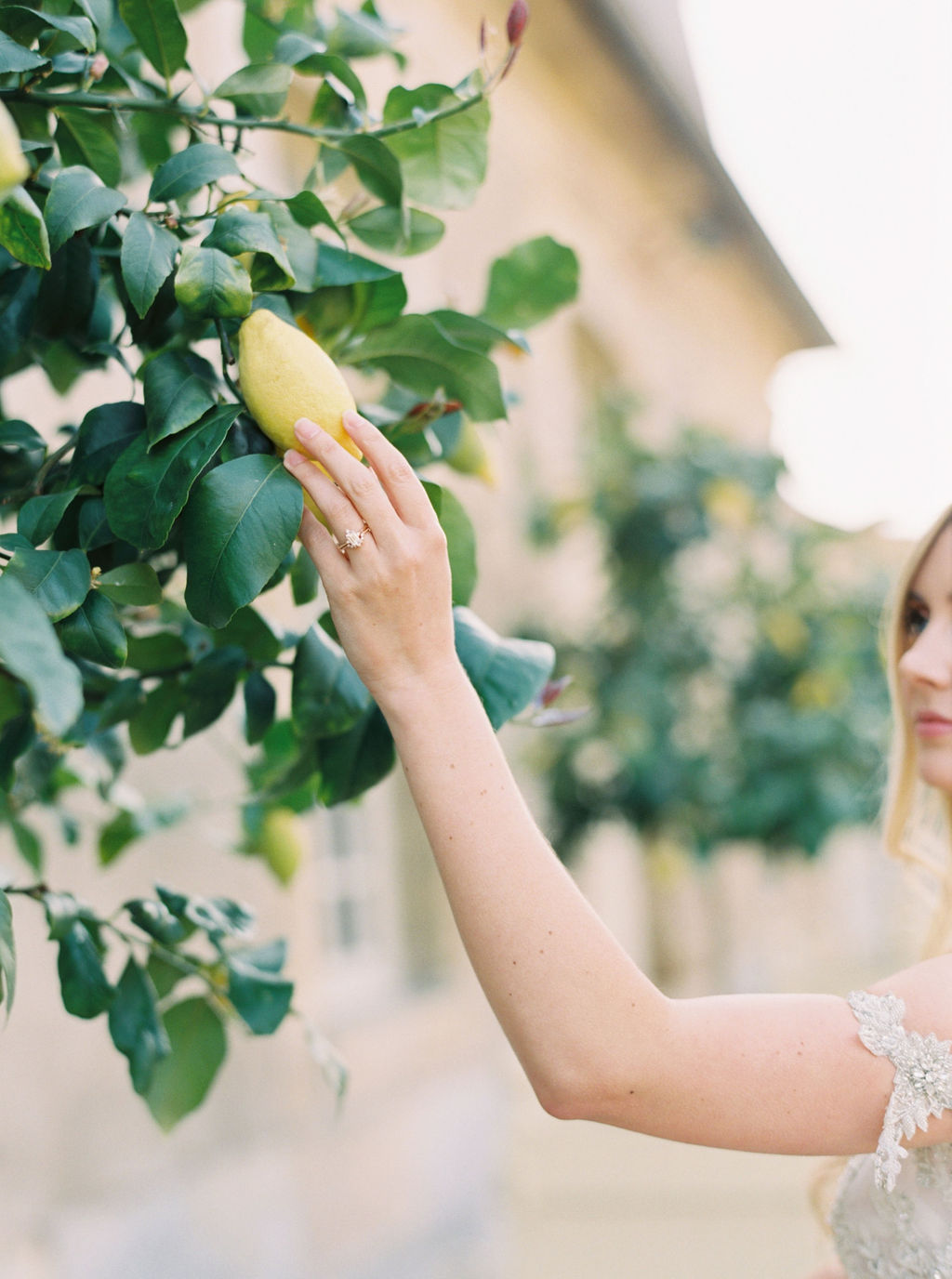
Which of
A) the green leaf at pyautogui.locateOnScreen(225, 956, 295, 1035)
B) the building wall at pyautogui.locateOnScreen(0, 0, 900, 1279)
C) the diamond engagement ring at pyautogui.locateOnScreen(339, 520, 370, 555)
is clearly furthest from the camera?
the building wall at pyautogui.locateOnScreen(0, 0, 900, 1279)

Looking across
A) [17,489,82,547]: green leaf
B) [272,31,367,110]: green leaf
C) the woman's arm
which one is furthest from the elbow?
[272,31,367,110]: green leaf

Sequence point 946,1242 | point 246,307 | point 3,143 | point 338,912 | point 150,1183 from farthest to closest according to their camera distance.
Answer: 1. point 338,912
2. point 150,1183
3. point 946,1242
4. point 246,307
5. point 3,143

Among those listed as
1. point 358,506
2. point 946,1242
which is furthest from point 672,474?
point 358,506

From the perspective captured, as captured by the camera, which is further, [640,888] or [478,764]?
[640,888]

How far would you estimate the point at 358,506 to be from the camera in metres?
0.79

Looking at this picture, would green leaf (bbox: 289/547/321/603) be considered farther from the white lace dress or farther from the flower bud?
the white lace dress

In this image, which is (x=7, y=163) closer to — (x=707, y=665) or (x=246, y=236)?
(x=246, y=236)

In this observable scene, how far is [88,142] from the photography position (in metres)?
0.88

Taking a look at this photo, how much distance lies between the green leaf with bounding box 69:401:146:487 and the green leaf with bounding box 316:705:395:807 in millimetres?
304

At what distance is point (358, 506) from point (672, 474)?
13.7ft

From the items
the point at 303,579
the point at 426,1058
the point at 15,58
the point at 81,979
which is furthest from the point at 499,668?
the point at 426,1058

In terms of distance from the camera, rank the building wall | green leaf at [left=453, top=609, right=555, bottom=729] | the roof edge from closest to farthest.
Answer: green leaf at [left=453, top=609, right=555, bottom=729]
the building wall
the roof edge

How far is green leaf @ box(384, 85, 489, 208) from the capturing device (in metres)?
0.92

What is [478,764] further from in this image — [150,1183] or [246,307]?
[150,1183]
